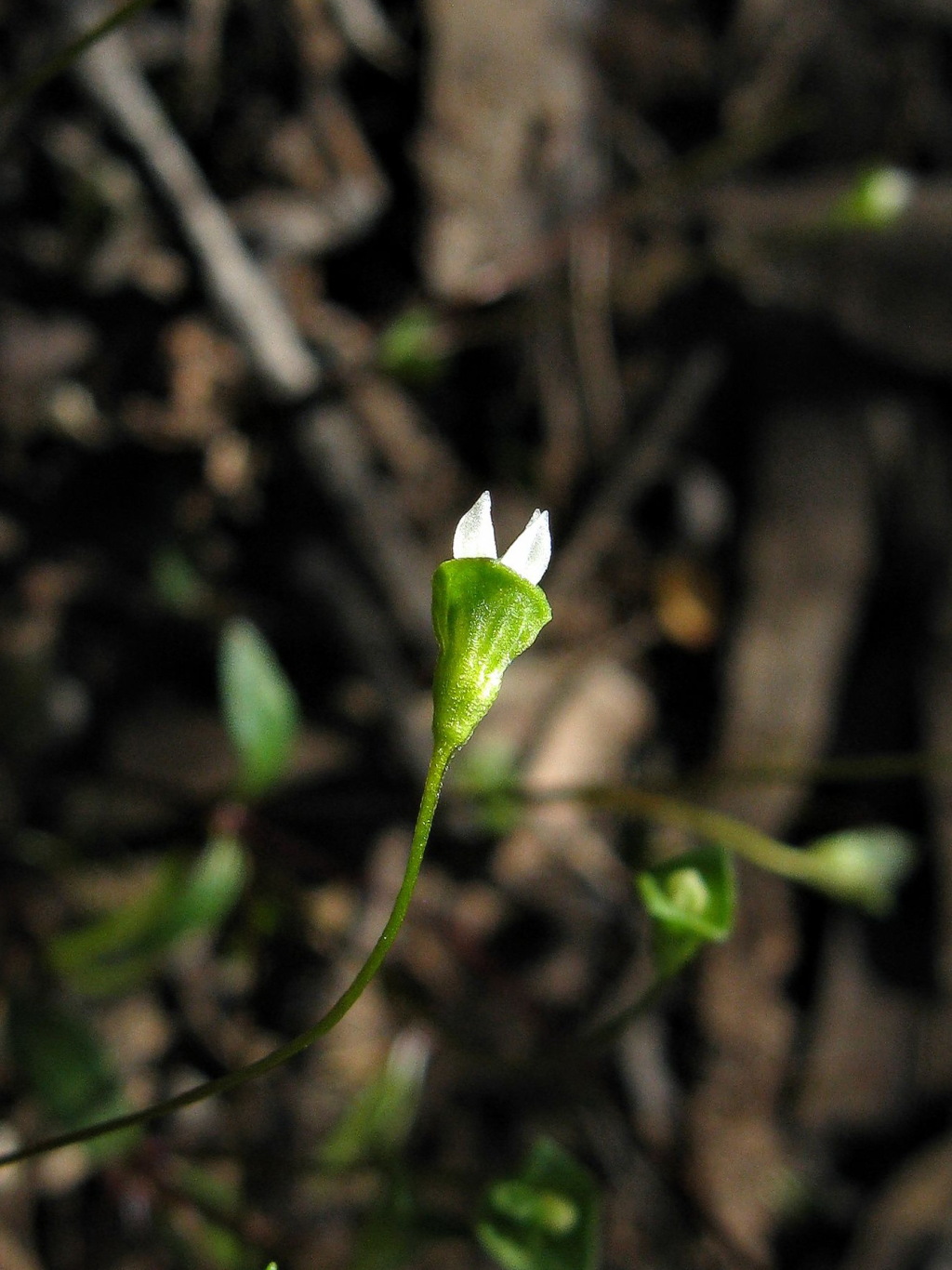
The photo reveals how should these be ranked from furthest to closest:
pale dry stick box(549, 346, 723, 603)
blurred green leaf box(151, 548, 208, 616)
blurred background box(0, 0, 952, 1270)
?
pale dry stick box(549, 346, 723, 603), blurred green leaf box(151, 548, 208, 616), blurred background box(0, 0, 952, 1270)

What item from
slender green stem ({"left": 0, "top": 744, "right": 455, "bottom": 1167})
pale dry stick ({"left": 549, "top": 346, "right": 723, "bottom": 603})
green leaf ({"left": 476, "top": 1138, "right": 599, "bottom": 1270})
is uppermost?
pale dry stick ({"left": 549, "top": 346, "right": 723, "bottom": 603})

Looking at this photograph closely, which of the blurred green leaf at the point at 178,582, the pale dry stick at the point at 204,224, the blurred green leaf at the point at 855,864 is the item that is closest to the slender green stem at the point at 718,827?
the blurred green leaf at the point at 855,864

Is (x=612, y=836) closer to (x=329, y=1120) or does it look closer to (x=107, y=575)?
(x=329, y=1120)

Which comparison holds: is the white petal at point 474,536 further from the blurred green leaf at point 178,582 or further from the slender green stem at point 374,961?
the blurred green leaf at point 178,582

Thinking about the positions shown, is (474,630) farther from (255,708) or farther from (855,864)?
(855,864)

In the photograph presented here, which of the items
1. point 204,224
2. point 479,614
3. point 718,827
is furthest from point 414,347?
point 479,614

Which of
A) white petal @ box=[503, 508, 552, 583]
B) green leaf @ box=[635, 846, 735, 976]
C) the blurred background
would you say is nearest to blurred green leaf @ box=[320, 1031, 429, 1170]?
the blurred background

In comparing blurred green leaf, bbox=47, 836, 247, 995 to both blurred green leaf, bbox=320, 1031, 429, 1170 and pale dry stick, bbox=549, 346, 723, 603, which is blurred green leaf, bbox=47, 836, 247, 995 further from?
pale dry stick, bbox=549, 346, 723, 603
